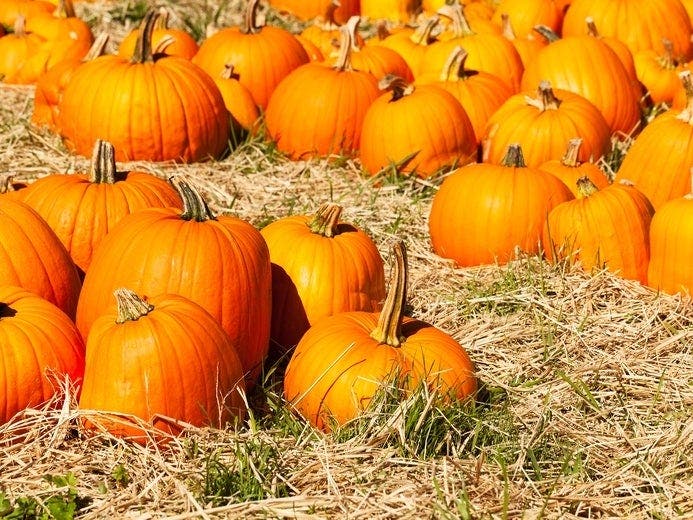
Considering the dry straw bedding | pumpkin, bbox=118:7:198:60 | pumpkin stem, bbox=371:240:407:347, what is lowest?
the dry straw bedding

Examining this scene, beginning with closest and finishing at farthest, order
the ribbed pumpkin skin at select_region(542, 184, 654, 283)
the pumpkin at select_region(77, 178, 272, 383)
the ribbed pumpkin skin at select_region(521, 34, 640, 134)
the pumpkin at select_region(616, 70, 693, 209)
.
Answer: the pumpkin at select_region(77, 178, 272, 383)
the ribbed pumpkin skin at select_region(542, 184, 654, 283)
the pumpkin at select_region(616, 70, 693, 209)
the ribbed pumpkin skin at select_region(521, 34, 640, 134)

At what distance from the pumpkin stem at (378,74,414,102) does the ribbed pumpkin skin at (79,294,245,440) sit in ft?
8.97

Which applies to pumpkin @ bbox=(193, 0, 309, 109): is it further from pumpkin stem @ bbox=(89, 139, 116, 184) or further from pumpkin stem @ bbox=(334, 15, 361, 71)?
pumpkin stem @ bbox=(89, 139, 116, 184)

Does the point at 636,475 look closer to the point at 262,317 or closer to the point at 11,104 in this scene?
the point at 262,317

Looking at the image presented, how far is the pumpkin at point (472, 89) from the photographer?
637cm

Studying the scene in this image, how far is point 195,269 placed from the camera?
365 cm

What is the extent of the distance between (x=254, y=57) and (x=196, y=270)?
3.49 metres

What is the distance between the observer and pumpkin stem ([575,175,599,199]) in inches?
189

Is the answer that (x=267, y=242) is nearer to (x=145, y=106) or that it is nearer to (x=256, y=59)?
(x=145, y=106)

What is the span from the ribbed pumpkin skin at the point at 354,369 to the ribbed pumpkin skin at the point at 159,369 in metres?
0.30

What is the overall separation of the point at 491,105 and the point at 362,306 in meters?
2.66

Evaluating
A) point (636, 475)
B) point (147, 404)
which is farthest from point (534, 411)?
point (147, 404)

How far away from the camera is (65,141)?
6.25 metres

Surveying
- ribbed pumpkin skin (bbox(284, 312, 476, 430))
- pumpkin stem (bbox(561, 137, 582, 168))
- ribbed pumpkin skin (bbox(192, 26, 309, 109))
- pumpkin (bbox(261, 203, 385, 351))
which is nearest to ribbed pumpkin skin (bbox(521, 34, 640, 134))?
pumpkin stem (bbox(561, 137, 582, 168))
